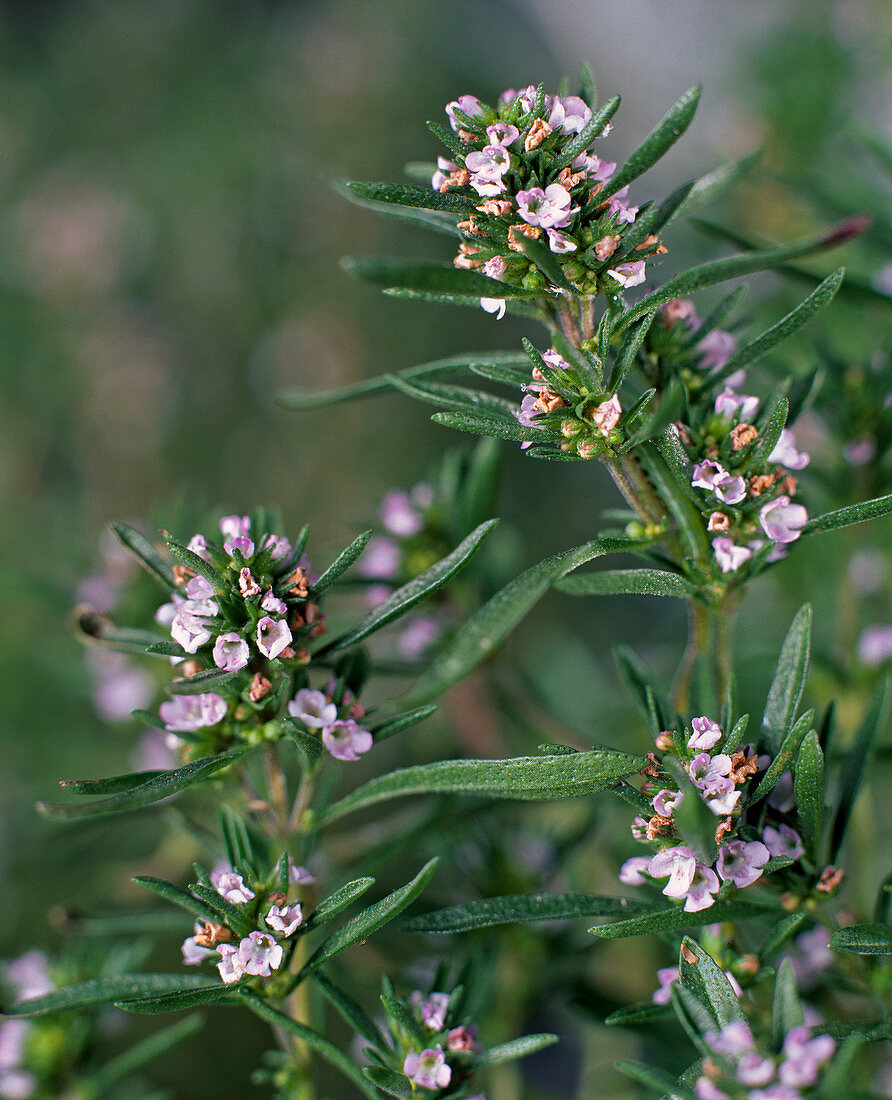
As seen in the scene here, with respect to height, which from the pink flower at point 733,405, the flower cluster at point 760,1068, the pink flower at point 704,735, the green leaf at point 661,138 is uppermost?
the green leaf at point 661,138

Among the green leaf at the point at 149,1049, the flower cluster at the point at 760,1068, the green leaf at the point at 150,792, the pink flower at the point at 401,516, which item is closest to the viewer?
the flower cluster at the point at 760,1068

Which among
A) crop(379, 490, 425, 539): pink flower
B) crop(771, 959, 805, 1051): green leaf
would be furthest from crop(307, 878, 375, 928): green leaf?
crop(379, 490, 425, 539): pink flower

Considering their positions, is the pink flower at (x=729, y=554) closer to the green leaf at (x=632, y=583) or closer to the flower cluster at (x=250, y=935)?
the green leaf at (x=632, y=583)

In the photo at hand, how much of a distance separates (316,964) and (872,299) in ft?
3.03

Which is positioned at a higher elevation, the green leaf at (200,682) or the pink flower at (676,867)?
the green leaf at (200,682)

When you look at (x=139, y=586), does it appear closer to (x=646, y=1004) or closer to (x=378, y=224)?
(x=646, y=1004)

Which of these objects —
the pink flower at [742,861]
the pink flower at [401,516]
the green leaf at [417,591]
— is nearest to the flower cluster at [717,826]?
the pink flower at [742,861]

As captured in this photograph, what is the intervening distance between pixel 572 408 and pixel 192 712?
0.46 metres

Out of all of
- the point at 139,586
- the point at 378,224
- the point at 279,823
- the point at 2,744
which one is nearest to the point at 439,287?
the point at 279,823

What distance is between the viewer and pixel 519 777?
764 mm

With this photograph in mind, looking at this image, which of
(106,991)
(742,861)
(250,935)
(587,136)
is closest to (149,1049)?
(106,991)

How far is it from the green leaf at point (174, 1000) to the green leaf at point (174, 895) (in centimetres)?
5

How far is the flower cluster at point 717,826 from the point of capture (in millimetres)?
724

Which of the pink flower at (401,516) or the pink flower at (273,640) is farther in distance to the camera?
the pink flower at (401,516)
